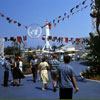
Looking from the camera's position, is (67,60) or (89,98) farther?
(89,98)

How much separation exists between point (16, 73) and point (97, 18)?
6558 millimetres

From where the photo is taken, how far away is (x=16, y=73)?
1157 cm

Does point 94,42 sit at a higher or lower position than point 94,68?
higher

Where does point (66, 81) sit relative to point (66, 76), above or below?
below

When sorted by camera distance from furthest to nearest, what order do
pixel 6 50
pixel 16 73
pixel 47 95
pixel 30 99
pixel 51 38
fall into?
1. pixel 6 50
2. pixel 51 38
3. pixel 16 73
4. pixel 47 95
5. pixel 30 99

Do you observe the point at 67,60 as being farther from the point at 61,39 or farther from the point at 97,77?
the point at 61,39

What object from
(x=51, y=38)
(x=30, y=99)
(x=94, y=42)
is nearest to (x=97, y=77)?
(x=94, y=42)

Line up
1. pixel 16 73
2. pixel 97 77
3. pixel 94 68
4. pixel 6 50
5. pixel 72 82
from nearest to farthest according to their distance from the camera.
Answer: pixel 72 82, pixel 16 73, pixel 97 77, pixel 94 68, pixel 6 50

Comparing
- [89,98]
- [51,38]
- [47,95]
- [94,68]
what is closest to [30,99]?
[47,95]

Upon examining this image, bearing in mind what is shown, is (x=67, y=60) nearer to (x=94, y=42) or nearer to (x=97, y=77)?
(x=97, y=77)

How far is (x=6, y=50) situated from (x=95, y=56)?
90930 millimetres

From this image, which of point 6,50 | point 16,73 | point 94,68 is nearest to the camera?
point 16,73

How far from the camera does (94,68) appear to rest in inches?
604

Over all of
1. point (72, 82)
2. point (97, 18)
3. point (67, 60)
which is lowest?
point (72, 82)
